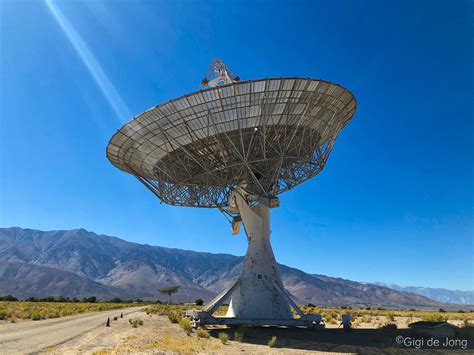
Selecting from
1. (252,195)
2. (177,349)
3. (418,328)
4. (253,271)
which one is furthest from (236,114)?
(418,328)

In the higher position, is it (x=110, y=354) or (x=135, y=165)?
(x=135, y=165)

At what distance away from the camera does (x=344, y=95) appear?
77.9 feet

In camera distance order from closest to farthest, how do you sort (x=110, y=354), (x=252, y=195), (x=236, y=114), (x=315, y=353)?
(x=110, y=354) < (x=315, y=353) < (x=236, y=114) < (x=252, y=195)

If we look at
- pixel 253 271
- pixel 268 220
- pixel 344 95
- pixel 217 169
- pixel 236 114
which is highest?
pixel 344 95

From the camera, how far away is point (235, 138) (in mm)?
24891

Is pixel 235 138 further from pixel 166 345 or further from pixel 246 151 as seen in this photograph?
pixel 166 345

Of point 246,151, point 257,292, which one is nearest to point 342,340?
point 257,292

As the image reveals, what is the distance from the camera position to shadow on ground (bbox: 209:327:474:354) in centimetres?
1591

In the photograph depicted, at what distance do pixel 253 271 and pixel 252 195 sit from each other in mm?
5433

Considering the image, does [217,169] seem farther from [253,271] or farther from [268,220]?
[253,271]

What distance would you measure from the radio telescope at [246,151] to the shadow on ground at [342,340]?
1408mm

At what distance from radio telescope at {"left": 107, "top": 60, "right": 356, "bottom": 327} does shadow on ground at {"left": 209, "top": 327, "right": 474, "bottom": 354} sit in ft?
4.62

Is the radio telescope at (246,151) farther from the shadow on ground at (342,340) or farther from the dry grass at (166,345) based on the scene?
the dry grass at (166,345)

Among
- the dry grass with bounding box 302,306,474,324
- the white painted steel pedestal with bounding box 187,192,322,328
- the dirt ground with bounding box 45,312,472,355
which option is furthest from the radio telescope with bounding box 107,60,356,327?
the dry grass with bounding box 302,306,474,324
